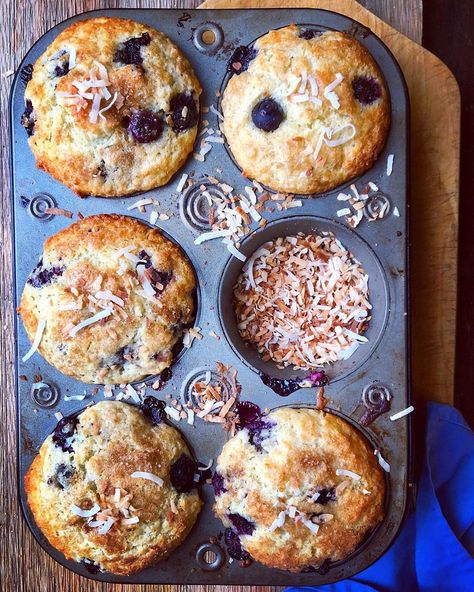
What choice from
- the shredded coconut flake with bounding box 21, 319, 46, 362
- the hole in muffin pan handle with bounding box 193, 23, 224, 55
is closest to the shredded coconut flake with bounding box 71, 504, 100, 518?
the shredded coconut flake with bounding box 21, 319, 46, 362

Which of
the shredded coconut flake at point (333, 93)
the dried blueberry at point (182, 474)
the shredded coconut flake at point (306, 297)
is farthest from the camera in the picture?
the shredded coconut flake at point (306, 297)

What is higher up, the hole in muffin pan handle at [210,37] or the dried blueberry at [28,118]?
the hole in muffin pan handle at [210,37]

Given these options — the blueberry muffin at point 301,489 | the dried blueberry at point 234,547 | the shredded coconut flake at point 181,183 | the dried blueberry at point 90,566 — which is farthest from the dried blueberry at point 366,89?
the dried blueberry at point 90,566

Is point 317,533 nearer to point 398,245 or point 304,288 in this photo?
point 304,288

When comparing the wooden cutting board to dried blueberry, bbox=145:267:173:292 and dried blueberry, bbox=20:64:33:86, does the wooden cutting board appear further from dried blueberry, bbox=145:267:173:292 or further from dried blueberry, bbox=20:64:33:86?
dried blueberry, bbox=145:267:173:292

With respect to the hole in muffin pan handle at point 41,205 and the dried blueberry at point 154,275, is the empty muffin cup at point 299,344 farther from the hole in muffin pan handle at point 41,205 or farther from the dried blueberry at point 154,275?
the hole in muffin pan handle at point 41,205

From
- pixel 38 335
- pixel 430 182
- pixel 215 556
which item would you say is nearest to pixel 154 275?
pixel 38 335

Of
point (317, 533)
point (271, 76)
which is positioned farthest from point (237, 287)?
point (317, 533)
